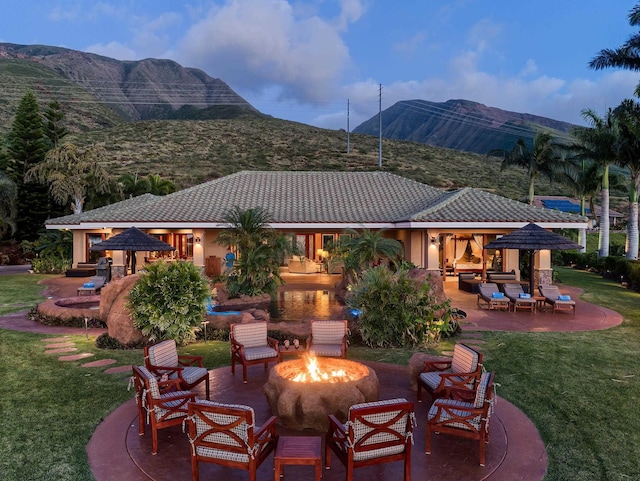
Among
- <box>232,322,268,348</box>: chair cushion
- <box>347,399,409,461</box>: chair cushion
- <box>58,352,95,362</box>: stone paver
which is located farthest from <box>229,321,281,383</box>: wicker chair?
<box>347,399,409,461</box>: chair cushion

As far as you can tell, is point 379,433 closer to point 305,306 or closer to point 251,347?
point 251,347

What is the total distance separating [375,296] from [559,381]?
380 centimetres

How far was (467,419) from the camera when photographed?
480cm

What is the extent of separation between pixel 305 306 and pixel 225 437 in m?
10.1

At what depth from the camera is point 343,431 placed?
13.8 ft

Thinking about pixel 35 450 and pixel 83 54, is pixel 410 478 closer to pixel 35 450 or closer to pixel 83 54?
pixel 35 450

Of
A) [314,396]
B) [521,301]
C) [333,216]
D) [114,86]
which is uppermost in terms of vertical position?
Result: [114,86]

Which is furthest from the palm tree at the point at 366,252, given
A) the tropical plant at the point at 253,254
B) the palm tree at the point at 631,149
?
the palm tree at the point at 631,149

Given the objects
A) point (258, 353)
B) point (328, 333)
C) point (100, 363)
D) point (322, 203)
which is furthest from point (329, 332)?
point (322, 203)

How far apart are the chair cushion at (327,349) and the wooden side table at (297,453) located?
322cm

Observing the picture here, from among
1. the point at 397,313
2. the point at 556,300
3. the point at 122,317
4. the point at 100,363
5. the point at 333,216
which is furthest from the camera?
the point at 333,216

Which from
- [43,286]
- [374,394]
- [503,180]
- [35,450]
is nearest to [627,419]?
[374,394]

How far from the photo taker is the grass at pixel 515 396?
4836 mm

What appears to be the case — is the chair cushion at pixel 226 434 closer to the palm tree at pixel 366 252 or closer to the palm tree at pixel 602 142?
the palm tree at pixel 366 252
